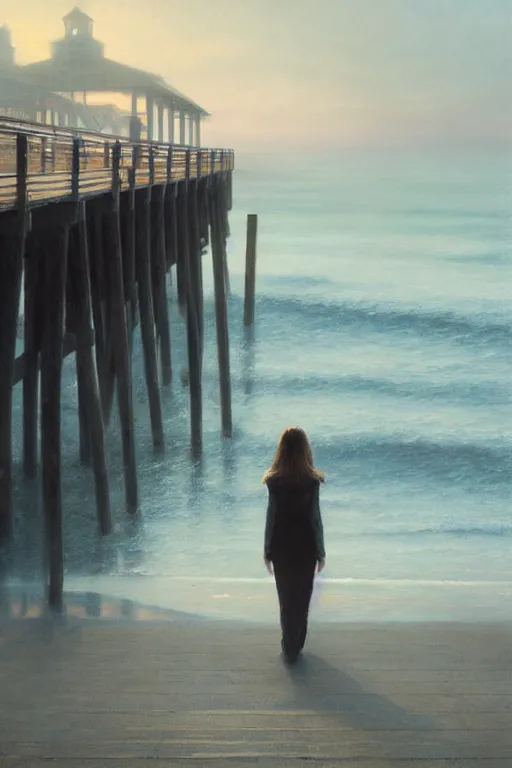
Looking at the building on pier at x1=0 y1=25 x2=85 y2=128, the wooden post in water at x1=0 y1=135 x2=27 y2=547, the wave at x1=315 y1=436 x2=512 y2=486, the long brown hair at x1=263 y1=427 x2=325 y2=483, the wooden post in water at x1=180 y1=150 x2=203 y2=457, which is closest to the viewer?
the long brown hair at x1=263 y1=427 x2=325 y2=483

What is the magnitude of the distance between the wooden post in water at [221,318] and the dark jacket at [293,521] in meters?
9.56

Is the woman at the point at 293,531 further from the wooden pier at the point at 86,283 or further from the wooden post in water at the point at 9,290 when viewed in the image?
the wooden post in water at the point at 9,290

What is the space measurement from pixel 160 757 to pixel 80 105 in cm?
4030

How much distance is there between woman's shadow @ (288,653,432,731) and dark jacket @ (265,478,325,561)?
486mm

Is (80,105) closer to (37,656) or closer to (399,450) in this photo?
(399,450)

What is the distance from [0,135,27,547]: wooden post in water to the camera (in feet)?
19.5

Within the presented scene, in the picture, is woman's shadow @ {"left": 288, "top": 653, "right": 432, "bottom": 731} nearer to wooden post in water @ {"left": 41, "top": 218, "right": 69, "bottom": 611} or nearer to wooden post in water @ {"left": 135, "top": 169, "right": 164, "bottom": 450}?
wooden post in water @ {"left": 41, "top": 218, "right": 69, "bottom": 611}

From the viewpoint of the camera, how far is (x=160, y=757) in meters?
3.47

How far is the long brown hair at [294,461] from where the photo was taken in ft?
14.8

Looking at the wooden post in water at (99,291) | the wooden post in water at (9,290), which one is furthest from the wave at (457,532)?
the wooden post in water at (9,290)

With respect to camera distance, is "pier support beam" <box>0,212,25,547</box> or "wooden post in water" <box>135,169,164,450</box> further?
"wooden post in water" <box>135,169,164,450</box>

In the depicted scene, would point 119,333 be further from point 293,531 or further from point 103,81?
point 103,81

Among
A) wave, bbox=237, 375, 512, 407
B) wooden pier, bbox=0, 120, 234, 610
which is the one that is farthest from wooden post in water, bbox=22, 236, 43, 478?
wave, bbox=237, 375, 512, 407

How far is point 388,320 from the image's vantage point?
34.1 m
